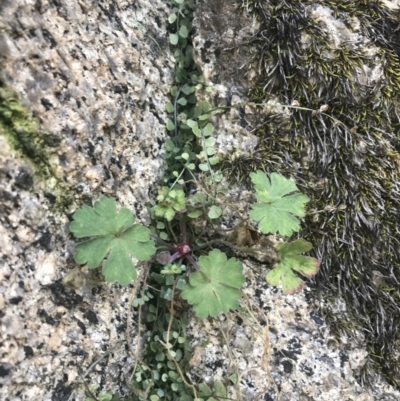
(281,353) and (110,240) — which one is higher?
(110,240)

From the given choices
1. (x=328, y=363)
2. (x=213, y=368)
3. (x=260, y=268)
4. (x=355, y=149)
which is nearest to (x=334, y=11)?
(x=355, y=149)

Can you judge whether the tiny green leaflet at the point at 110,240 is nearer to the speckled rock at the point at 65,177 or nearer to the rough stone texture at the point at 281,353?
the speckled rock at the point at 65,177

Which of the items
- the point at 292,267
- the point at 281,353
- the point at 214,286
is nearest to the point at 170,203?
the point at 214,286

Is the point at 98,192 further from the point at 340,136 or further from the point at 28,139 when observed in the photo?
the point at 340,136

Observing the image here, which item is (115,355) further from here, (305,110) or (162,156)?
(305,110)

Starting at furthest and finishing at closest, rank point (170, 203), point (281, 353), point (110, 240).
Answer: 1. point (170, 203)
2. point (281, 353)
3. point (110, 240)
